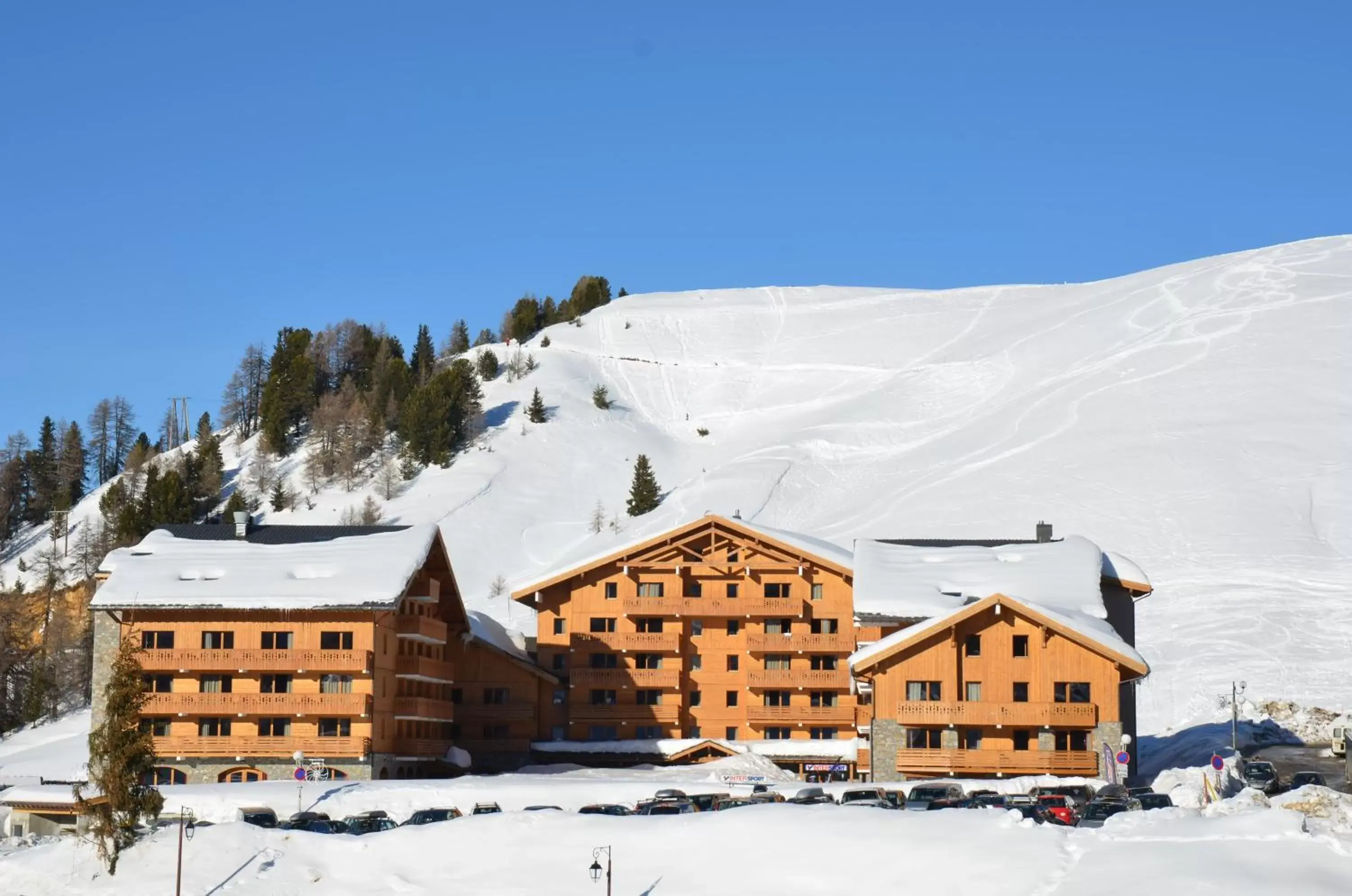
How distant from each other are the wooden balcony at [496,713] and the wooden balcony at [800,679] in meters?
9.30

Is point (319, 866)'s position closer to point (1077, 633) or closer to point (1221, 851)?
point (1221, 851)

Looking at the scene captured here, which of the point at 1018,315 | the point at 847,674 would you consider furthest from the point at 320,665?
the point at 1018,315

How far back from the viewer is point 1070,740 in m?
60.4

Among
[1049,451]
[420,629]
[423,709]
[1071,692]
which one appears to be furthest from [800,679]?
[1049,451]

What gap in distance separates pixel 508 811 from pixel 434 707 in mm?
21614

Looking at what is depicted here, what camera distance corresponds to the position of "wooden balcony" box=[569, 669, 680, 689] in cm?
7369

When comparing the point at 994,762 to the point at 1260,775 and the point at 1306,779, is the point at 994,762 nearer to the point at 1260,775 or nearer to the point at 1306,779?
the point at 1260,775

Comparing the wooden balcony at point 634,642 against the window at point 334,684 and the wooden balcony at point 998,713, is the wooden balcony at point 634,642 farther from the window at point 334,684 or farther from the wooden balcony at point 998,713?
the wooden balcony at point 998,713

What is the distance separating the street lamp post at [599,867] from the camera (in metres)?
37.5

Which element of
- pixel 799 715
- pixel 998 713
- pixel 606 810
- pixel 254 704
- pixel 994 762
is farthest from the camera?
pixel 799 715

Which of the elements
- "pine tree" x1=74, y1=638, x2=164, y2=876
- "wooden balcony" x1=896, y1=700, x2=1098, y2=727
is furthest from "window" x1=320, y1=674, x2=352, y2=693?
"wooden balcony" x1=896, y1=700, x2=1098, y2=727

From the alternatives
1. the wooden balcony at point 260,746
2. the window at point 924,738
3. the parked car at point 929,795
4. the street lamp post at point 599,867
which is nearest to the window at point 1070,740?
the window at point 924,738

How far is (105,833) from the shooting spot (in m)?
42.7

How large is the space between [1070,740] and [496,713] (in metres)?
24.0
